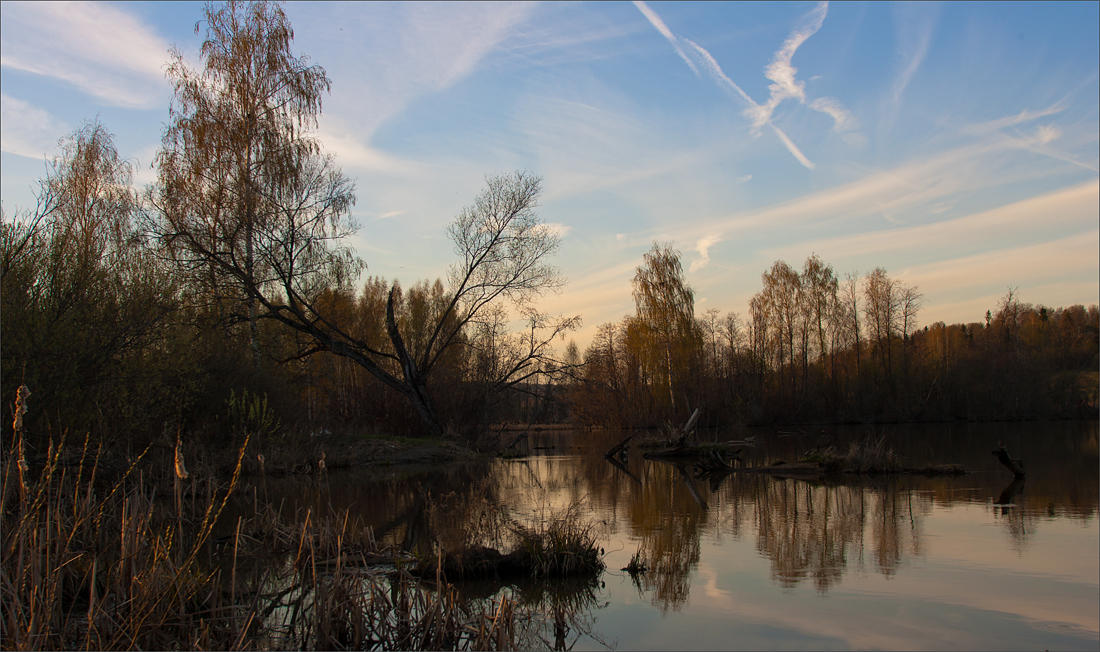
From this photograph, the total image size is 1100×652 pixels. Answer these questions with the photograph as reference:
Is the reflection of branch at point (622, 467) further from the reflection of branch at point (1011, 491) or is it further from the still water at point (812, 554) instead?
the reflection of branch at point (1011, 491)

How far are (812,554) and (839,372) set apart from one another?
45379mm

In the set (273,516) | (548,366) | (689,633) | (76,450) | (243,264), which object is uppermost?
(243,264)

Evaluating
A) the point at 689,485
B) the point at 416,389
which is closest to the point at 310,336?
the point at 416,389

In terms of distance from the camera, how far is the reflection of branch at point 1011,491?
11984 millimetres

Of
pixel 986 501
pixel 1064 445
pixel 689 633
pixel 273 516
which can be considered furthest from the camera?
pixel 1064 445

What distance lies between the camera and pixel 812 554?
26.9 feet

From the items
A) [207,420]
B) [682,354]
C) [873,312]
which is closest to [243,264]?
[207,420]

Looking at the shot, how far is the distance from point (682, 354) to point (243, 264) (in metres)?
24.3

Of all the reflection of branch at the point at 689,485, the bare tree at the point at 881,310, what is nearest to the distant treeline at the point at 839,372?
the bare tree at the point at 881,310

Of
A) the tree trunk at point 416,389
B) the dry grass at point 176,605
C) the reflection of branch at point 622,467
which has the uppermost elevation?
the tree trunk at point 416,389

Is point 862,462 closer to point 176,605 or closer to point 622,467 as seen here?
point 622,467

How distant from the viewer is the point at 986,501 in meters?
12.0

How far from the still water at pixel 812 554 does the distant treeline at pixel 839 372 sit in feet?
→ 86.5

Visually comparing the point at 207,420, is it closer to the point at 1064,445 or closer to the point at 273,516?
the point at 273,516
